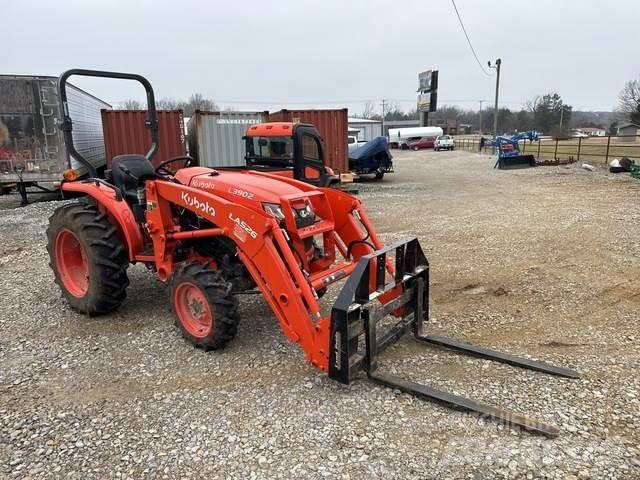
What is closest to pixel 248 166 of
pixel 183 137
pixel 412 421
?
pixel 183 137

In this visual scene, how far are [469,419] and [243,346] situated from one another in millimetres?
1931

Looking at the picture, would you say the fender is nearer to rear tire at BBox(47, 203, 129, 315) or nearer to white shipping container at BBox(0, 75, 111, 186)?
rear tire at BBox(47, 203, 129, 315)

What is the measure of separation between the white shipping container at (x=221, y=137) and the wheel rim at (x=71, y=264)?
8.98m

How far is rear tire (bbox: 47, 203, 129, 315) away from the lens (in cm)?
444

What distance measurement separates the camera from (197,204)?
3.96 meters

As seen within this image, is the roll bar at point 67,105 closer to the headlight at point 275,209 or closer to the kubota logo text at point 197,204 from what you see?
the kubota logo text at point 197,204

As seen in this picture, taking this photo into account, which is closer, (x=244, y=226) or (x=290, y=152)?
(x=244, y=226)

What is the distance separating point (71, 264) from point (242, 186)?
238 centimetres

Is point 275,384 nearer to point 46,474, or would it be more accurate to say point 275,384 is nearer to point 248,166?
point 46,474

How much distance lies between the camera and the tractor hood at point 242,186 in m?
3.82

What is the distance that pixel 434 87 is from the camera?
162 feet

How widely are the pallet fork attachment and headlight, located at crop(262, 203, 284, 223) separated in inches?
30.5

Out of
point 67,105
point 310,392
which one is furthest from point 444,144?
point 310,392

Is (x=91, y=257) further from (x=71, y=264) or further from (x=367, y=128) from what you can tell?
(x=367, y=128)
